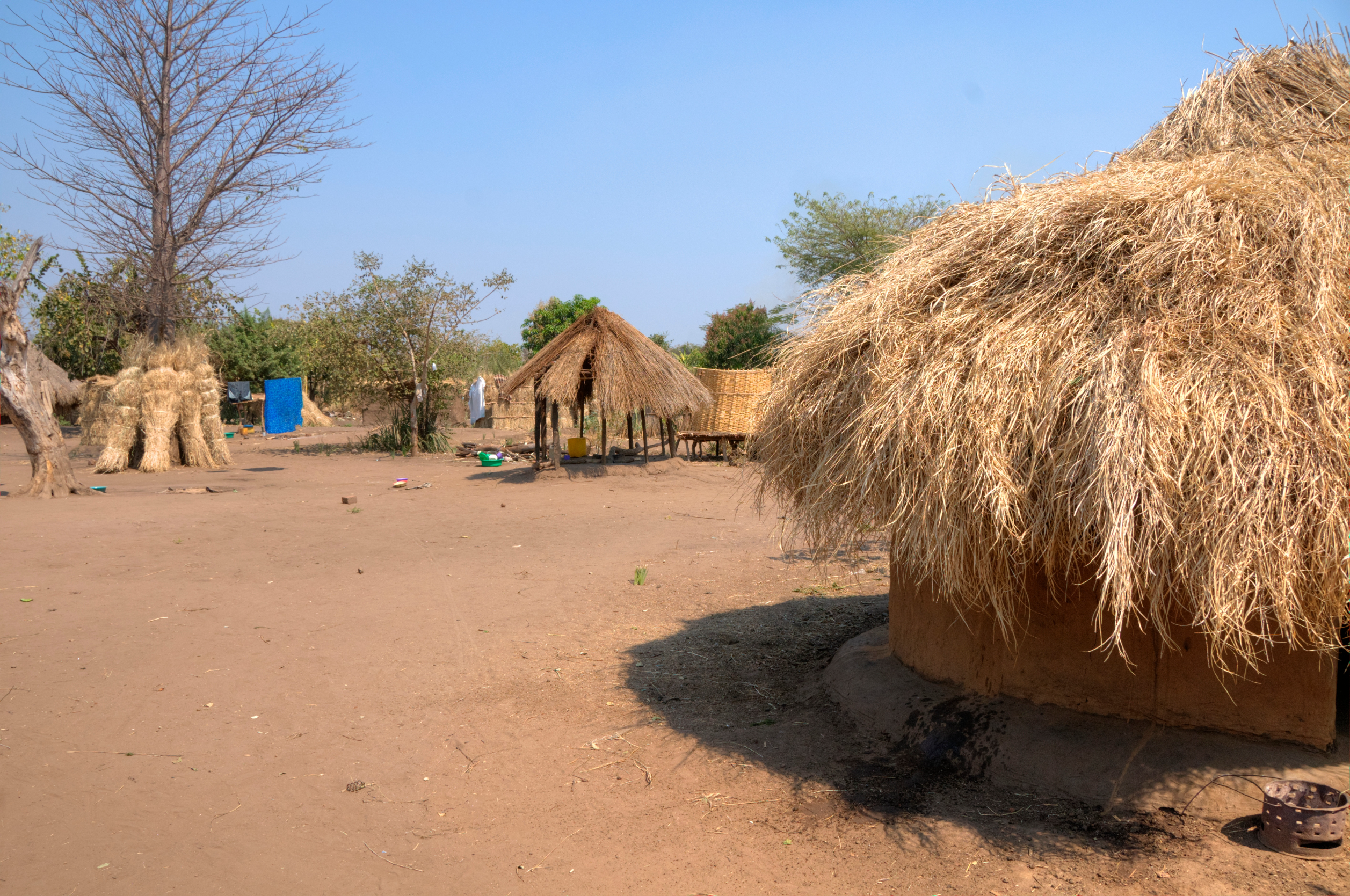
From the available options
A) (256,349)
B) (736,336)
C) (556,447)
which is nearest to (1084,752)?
(556,447)

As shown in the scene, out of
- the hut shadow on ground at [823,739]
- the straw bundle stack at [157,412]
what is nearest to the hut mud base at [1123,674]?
the hut shadow on ground at [823,739]

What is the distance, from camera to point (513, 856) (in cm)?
316

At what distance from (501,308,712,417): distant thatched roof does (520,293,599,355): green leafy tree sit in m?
20.1

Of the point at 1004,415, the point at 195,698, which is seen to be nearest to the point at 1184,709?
the point at 1004,415

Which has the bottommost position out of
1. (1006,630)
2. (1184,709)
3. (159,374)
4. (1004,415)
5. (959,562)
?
(1184,709)

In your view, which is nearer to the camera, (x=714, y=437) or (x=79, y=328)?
(x=714, y=437)

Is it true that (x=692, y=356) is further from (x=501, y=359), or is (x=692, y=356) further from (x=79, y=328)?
(x=79, y=328)

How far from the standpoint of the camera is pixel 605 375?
14289mm

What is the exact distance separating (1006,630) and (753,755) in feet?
4.24

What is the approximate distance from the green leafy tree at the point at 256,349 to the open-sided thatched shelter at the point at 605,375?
17.4 m

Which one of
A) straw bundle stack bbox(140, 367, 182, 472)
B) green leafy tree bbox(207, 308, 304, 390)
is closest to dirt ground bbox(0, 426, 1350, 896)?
straw bundle stack bbox(140, 367, 182, 472)

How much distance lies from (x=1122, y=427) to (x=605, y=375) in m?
11.9

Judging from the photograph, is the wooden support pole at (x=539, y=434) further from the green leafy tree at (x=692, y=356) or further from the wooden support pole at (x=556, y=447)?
the green leafy tree at (x=692, y=356)

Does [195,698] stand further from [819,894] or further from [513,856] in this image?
[819,894]
